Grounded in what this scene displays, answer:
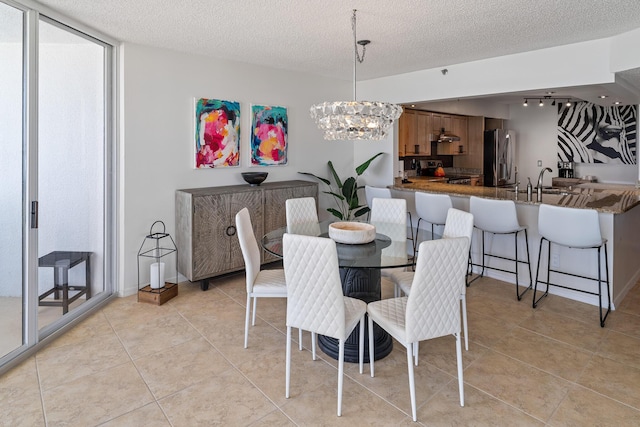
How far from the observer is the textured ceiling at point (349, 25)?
2.77 m

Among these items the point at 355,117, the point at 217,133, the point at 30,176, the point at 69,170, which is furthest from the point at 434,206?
the point at 30,176

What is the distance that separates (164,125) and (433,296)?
316cm

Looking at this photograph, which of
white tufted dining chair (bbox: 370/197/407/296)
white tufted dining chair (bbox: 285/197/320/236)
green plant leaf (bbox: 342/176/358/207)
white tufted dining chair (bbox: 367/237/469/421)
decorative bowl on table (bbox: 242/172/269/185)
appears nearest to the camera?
white tufted dining chair (bbox: 367/237/469/421)

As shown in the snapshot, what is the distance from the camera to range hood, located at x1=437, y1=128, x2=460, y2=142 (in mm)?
7004

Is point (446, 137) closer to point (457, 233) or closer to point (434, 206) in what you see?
point (434, 206)

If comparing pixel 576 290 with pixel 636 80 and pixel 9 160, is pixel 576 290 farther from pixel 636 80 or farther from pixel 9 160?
pixel 9 160

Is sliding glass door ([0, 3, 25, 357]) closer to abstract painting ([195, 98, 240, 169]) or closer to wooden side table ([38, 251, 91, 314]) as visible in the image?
wooden side table ([38, 251, 91, 314])

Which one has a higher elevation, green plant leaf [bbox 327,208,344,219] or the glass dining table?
green plant leaf [bbox 327,208,344,219]

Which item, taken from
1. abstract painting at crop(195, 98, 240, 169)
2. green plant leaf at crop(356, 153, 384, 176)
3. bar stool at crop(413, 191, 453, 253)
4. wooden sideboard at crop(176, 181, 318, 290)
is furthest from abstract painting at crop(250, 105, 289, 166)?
bar stool at crop(413, 191, 453, 253)

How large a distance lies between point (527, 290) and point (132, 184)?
4.08m

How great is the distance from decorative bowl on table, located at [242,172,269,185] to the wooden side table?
1.71m

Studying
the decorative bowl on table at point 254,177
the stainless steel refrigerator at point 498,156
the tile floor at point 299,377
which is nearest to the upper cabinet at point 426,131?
the stainless steel refrigerator at point 498,156

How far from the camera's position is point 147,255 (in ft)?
13.1

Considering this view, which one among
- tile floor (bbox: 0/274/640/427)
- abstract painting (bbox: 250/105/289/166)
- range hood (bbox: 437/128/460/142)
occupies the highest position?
range hood (bbox: 437/128/460/142)
